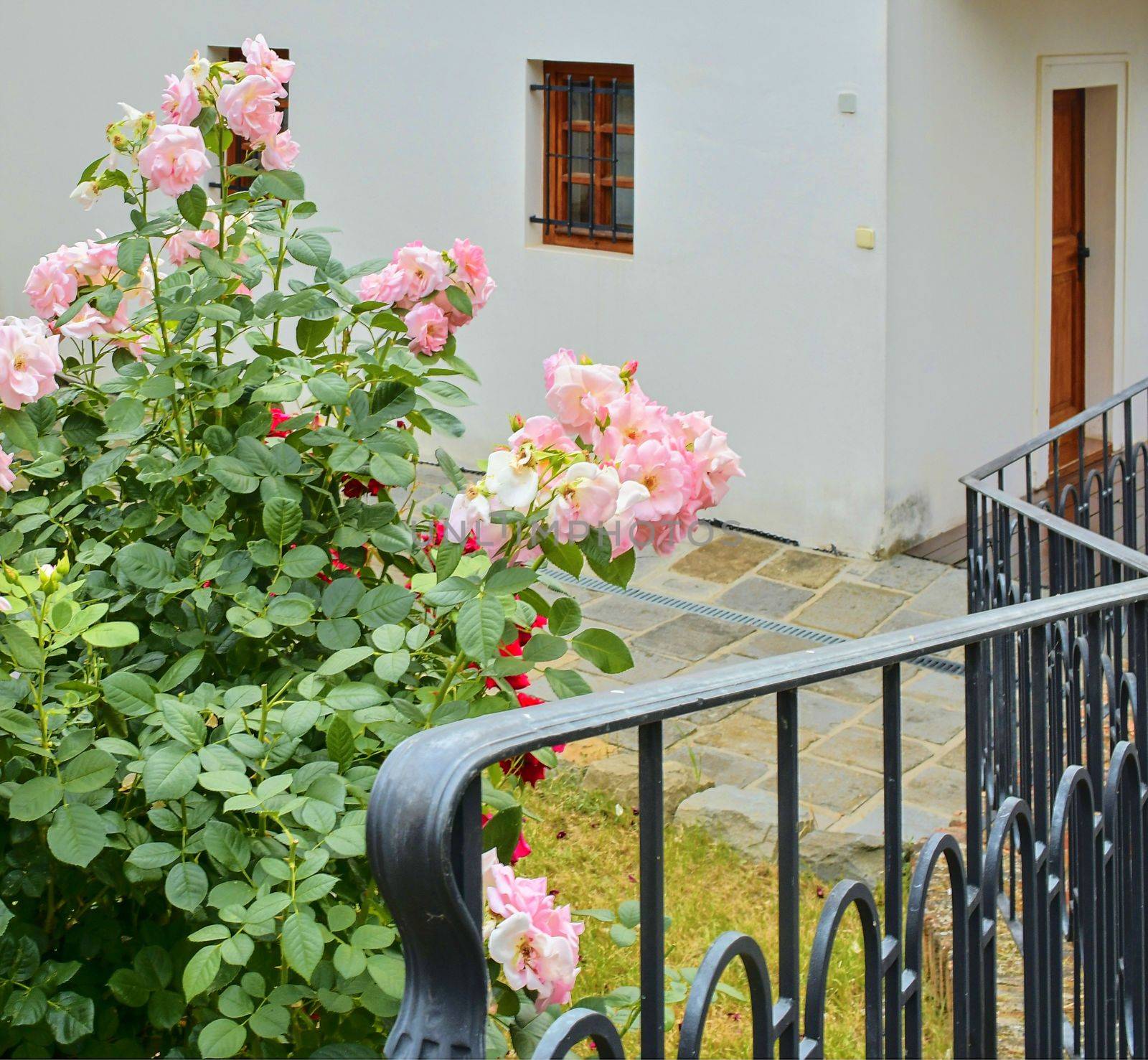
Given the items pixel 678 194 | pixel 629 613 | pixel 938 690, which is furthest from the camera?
pixel 678 194

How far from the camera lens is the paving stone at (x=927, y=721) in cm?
585

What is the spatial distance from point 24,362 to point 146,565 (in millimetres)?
319

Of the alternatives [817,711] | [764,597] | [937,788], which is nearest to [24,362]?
[937,788]

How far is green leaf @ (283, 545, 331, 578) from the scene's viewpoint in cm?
200

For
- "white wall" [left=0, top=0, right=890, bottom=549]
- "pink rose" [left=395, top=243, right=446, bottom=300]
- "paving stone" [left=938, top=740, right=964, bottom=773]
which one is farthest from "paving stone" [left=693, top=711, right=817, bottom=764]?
"pink rose" [left=395, top=243, right=446, bottom=300]

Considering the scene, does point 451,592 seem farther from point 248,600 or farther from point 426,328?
point 426,328

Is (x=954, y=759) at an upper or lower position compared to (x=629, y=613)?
lower

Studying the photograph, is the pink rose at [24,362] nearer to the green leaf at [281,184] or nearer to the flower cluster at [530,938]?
the green leaf at [281,184]

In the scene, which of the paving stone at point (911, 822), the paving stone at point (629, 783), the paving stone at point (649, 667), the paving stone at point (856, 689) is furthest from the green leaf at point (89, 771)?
the paving stone at point (856, 689)

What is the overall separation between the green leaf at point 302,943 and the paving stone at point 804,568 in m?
5.93

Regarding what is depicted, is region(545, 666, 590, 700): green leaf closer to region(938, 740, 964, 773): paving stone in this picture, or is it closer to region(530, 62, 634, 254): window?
region(938, 740, 964, 773): paving stone

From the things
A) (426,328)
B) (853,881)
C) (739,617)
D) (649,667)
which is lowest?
(649,667)

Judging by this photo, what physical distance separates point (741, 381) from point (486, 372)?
171 cm

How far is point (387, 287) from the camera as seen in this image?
2.35 metres
